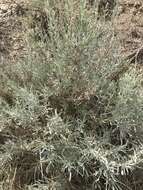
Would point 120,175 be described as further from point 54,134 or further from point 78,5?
point 78,5

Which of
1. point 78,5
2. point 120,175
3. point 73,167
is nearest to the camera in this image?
point 73,167

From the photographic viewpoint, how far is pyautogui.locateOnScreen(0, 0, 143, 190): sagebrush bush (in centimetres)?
341

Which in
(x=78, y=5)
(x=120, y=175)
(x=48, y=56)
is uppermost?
(x=78, y=5)

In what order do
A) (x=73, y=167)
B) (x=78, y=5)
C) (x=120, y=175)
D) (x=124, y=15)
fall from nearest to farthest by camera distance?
(x=73, y=167) < (x=120, y=175) < (x=78, y=5) < (x=124, y=15)

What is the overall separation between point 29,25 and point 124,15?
0.83 meters

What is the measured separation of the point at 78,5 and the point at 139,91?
844mm

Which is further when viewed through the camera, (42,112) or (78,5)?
(78,5)

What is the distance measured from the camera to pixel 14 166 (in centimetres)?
360

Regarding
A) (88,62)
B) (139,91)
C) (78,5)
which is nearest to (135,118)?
(139,91)

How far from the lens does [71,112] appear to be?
11.8 feet

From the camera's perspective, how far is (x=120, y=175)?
3.53 m

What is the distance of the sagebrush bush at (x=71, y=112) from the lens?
3.41 meters

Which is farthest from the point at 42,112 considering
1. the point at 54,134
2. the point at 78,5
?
the point at 78,5

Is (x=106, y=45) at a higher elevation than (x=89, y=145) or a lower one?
higher
